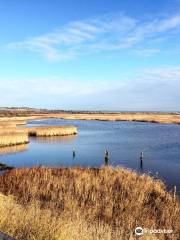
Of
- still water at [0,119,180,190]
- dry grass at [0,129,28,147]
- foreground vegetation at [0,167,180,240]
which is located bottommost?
still water at [0,119,180,190]

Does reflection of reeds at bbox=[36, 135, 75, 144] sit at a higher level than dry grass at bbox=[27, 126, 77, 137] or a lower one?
lower

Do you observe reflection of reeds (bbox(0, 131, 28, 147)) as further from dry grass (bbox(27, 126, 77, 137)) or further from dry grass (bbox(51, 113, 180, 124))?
dry grass (bbox(51, 113, 180, 124))

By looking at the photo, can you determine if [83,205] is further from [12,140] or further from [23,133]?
[23,133]

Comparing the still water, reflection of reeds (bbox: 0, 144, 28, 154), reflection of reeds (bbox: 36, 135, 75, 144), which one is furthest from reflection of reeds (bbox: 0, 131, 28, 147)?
reflection of reeds (bbox: 36, 135, 75, 144)

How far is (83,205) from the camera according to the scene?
43.4 feet

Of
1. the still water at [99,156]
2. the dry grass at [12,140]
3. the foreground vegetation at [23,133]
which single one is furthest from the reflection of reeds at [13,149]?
the foreground vegetation at [23,133]

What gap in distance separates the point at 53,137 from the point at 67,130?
4692 millimetres

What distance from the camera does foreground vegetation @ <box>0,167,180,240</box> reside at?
8.34 meters

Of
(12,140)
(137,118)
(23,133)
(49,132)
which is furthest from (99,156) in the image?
(137,118)

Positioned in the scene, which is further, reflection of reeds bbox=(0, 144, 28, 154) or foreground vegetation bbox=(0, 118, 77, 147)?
foreground vegetation bbox=(0, 118, 77, 147)

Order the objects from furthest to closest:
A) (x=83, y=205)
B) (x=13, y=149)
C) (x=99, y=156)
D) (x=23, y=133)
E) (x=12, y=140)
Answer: (x=23, y=133) < (x=12, y=140) < (x=13, y=149) < (x=99, y=156) < (x=83, y=205)

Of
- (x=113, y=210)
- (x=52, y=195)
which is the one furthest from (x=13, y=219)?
(x=52, y=195)

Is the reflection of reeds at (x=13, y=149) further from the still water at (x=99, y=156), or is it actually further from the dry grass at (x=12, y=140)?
the dry grass at (x=12, y=140)

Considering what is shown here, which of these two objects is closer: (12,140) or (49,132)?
(12,140)
